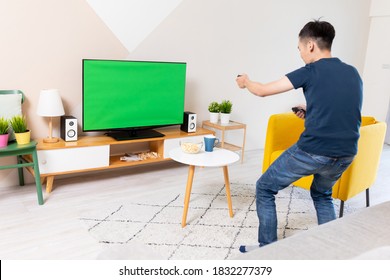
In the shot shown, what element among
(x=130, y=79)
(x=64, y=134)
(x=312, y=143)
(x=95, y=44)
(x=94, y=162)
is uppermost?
(x=95, y=44)

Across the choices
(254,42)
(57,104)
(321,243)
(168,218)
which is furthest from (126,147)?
(321,243)

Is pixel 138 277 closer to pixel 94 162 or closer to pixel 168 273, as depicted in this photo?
pixel 168 273

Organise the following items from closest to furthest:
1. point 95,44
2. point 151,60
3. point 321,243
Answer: point 321,243
point 95,44
point 151,60

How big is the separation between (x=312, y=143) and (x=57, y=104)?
6.88ft

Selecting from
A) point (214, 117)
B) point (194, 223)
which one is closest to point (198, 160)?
point (194, 223)

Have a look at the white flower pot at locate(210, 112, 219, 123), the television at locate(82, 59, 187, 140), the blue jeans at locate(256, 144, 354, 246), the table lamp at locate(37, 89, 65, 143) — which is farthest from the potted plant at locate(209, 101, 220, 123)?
the blue jeans at locate(256, 144, 354, 246)

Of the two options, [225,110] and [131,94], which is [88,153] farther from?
[225,110]

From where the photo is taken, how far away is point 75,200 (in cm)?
297

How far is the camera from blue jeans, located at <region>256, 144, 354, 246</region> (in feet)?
6.57

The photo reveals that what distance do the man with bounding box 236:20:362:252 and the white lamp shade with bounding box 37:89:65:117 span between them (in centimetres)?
173

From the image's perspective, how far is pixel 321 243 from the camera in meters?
1.06

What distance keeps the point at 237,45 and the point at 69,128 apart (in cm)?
219

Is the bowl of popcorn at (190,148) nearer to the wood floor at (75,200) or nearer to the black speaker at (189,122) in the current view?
the wood floor at (75,200)

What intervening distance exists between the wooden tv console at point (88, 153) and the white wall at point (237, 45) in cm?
68
